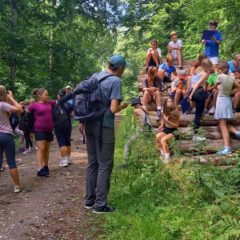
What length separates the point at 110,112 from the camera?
5.80 metres

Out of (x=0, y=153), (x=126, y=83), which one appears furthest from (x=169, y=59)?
(x=126, y=83)

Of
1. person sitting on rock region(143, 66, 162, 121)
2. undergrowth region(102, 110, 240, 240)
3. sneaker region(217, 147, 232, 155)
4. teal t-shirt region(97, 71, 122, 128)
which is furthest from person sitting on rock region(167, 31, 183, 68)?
teal t-shirt region(97, 71, 122, 128)

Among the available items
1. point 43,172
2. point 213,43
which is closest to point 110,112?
point 43,172

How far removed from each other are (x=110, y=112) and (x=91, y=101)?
311 mm

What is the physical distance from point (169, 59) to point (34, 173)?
20.1 feet

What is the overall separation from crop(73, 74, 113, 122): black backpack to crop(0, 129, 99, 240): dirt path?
1449 mm

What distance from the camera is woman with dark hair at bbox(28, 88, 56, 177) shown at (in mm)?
8602

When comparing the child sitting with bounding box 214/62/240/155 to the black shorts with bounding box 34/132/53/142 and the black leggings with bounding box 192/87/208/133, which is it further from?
the black shorts with bounding box 34/132/53/142

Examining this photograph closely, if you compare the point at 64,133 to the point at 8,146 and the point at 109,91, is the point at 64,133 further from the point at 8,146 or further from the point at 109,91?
the point at 109,91

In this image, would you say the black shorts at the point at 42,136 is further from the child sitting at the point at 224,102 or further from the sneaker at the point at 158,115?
the child sitting at the point at 224,102

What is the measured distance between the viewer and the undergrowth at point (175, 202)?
15.8ft

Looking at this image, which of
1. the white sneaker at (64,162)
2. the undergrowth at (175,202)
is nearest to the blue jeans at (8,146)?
the undergrowth at (175,202)

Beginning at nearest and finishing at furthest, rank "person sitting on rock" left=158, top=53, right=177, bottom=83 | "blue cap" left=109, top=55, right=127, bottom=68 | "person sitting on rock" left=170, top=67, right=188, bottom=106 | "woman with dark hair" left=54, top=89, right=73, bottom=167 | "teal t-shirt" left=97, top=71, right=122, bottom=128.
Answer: "teal t-shirt" left=97, top=71, right=122, bottom=128, "blue cap" left=109, top=55, right=127, bottom=68, "woman with dark hair" left=54, top=89, right=73, bottom=167, "person sitting on rock" left=170, top=67, right=188, bottom=106, "person sitting on rock" left=158, top=53, right=177, bottom=83

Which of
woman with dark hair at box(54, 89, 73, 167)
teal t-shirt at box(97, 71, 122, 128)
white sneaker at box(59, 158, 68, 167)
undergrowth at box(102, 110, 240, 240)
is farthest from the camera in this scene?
white sneaker at box(59, 158, 68, 167)
